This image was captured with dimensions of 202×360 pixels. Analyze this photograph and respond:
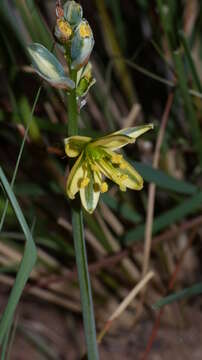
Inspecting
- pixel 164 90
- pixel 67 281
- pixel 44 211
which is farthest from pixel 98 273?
pixel 164 90

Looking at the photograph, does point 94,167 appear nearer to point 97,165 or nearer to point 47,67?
point 97,165

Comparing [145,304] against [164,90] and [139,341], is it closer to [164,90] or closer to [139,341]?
[139,341]

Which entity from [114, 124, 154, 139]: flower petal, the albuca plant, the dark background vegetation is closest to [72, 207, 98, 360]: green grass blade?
the albuca plant

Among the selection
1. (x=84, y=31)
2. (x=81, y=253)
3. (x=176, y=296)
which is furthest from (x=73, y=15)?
(x=176, y=296)

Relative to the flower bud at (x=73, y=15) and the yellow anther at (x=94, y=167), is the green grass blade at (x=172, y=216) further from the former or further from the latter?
the flower bud at (x=73, y=15)

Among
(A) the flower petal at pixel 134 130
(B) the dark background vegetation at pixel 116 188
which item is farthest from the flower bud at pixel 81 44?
(B) the dark background vegetation at pixel 116 188

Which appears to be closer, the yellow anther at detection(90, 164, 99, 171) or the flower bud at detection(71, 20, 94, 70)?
the flower bud at detection(71, 20, 94, 70)

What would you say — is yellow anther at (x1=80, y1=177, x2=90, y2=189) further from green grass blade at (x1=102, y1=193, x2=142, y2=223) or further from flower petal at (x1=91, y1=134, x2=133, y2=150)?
green grass blade at (x1=102, y1=193, x2=142, y2=223)
